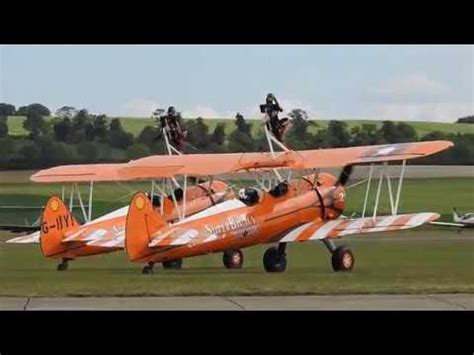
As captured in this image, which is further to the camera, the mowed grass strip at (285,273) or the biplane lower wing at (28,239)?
the biplane lower wing at (28,239)

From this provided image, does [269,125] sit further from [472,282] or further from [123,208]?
[472,282]

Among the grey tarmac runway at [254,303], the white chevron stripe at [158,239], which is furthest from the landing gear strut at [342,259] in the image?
the grey tarmac runway at [254,303]

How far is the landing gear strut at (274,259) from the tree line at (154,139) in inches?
70.0

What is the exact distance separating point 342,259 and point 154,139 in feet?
12.8

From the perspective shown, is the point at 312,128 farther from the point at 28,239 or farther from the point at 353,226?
the point at 28,239

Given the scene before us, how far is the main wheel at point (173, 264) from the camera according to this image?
21138 millimetres

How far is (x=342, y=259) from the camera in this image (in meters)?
21.6

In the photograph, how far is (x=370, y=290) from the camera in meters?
17.2

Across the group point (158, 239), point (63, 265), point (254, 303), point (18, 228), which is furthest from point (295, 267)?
point (254, 303)

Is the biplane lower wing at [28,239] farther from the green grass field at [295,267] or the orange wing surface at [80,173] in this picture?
the orange wing surface at [80,173]

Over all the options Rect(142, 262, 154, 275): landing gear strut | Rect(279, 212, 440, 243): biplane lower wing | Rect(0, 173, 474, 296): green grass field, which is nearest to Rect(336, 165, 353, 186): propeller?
Rect(0, 173, 474, 296): green grass field
